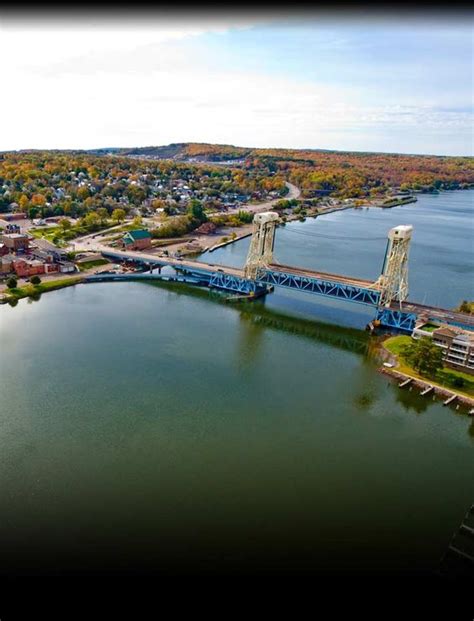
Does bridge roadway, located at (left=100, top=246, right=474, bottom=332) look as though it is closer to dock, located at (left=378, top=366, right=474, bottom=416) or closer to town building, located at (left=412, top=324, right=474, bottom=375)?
town building, located at (left=412, top=324, right=474, bottom=375)

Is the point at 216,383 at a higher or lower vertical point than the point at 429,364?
lower

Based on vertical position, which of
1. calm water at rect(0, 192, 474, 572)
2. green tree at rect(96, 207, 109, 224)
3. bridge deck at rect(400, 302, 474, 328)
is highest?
green tree at rect(96, 207, 109, 224)

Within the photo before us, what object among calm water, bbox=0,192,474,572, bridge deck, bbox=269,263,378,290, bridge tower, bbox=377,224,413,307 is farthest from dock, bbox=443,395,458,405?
bridge deck, bbox=269,263,378,290

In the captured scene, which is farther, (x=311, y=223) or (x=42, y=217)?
(x=311, y=223)

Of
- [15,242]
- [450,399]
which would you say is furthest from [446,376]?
[15,242]

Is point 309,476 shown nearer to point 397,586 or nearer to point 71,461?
point 397,586

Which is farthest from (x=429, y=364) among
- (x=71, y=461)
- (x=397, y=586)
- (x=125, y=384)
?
(x=71, y=461)

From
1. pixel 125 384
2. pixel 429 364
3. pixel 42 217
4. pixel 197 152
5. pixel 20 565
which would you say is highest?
pixel 197 152
